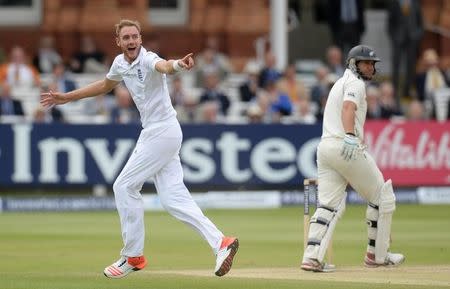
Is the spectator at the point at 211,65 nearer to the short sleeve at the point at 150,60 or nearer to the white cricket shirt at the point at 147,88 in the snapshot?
the white cricket shirt at the point at 147,88

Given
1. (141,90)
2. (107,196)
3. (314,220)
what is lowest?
(107,196)

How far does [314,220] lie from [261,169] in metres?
10.6

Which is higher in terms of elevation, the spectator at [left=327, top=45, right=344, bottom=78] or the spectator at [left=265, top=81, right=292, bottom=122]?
the spectator at [left=327, top=45, right=344, bottom=78]

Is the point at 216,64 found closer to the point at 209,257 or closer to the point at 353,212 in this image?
the point at 353,212

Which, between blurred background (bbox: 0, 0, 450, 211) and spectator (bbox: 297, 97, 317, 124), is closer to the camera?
blurred background (bbox: 0, 0, 450, 211)

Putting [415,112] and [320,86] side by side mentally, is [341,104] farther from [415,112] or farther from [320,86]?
[320,86]

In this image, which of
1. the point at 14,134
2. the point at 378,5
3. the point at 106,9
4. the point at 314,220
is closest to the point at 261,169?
the point at 14,134

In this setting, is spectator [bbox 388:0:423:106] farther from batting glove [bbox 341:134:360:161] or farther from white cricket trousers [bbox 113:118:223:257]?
white cricket trousers [bbox 113:118:223:257]

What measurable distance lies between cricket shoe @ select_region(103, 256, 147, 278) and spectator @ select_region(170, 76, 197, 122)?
11.7 metres

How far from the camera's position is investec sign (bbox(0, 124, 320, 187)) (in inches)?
914

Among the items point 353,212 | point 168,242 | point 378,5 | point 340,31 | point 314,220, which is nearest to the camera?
point 314,220

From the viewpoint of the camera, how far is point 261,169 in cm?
2400

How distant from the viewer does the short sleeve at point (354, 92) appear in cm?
1326

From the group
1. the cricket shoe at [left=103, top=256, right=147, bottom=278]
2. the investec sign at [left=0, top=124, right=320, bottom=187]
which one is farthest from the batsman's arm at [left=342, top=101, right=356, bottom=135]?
the investec sign at [left=0, top=124, right=320, bottom=187]
